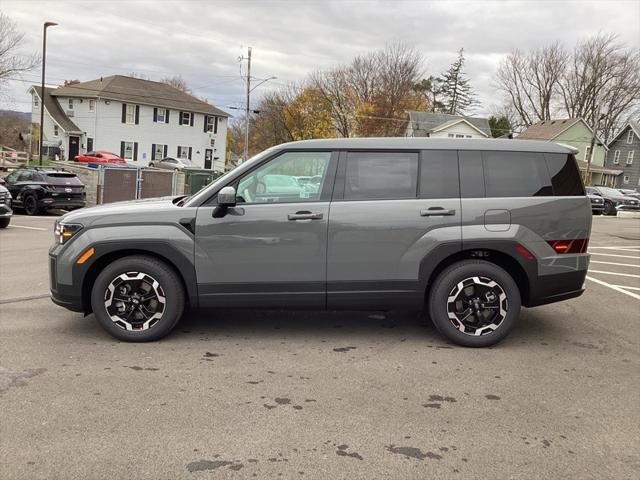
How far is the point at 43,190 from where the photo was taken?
62.1 feet

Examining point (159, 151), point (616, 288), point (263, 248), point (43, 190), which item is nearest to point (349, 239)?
point (263, 248)

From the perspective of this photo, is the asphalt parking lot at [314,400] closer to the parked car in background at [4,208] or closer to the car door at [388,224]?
the car door at [388,224]

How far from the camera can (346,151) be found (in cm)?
514

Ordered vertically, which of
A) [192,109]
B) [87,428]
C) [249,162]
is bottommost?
[87,428]

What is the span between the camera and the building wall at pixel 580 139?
202 feet

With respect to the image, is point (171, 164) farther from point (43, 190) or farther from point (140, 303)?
point (140, 303)

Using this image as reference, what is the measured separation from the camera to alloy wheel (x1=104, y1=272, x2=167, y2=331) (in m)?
5.05

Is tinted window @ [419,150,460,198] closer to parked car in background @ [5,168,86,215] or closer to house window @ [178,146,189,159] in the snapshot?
parked car in background @ [5,168,86,215]

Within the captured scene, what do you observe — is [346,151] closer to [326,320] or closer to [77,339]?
[326,320]

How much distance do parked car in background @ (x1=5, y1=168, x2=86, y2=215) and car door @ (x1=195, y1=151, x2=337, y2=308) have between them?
1606 centimetres

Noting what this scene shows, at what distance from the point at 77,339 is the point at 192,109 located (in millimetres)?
49340

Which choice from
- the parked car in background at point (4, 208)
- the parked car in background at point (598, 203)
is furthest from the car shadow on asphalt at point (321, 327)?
the parked car in background at point (598, 203)

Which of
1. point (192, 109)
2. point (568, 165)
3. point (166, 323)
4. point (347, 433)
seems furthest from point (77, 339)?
point (192, 109)

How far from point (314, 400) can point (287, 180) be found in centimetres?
203
